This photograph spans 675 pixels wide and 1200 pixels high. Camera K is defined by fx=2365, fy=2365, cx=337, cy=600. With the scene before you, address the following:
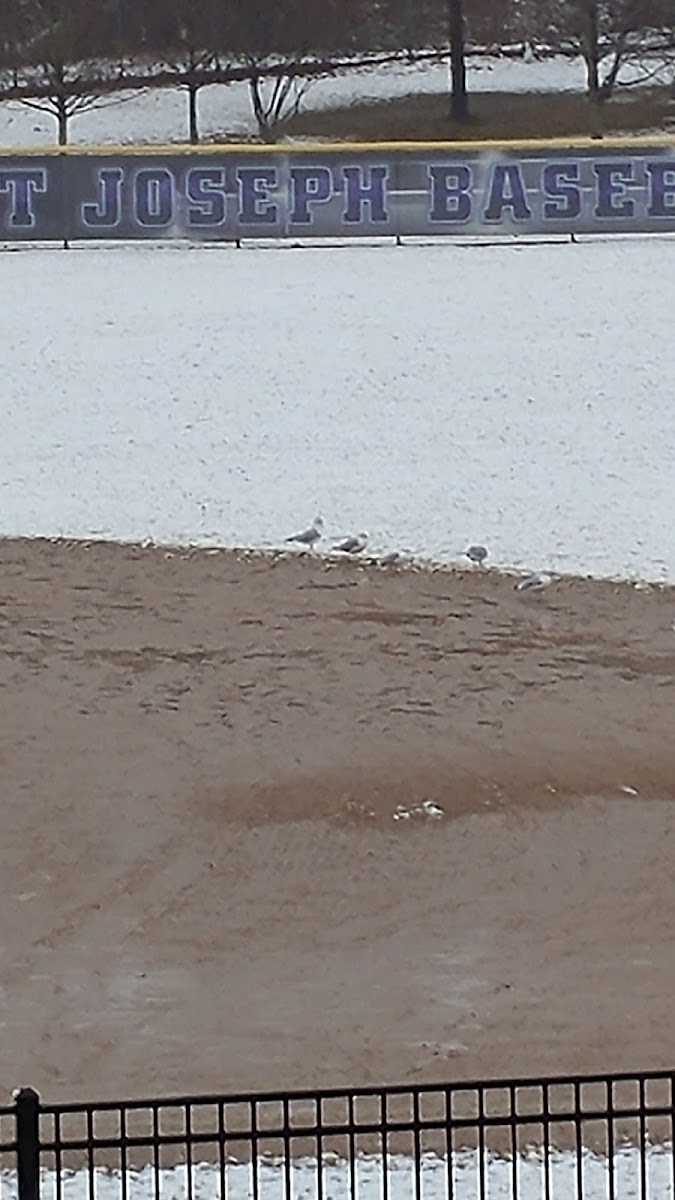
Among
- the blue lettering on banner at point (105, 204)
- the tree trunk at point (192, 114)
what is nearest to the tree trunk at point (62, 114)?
the tree trunk at point (192, 114)

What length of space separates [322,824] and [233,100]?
5101cm

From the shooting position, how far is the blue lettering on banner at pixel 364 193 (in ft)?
101

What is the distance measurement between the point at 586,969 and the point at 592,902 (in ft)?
3.62

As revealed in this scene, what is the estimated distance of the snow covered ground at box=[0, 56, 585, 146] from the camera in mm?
60344

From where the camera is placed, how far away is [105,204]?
31.3 metres

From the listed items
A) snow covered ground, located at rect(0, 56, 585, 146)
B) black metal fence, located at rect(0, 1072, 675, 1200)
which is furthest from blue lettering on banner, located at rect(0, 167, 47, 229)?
snow covered ground, located at rect(0, 56, 585, 146)

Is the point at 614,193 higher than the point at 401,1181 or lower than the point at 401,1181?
higher

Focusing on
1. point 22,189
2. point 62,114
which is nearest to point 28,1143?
point 22,189

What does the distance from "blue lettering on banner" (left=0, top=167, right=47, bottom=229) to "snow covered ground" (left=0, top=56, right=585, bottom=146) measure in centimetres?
2799

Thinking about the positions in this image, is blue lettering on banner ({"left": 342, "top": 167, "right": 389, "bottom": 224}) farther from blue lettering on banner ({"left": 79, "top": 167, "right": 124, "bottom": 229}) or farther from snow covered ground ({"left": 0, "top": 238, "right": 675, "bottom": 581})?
blue lettering on banner ({"left": 79, "top": 167, "right": 124, "bottom": 229})

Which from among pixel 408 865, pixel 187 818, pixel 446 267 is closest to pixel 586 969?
pixel 408 865

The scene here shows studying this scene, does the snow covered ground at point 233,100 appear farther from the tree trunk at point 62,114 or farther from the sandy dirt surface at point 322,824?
the sandy dirt surface at point 322,824

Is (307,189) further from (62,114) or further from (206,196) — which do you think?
(62,114)

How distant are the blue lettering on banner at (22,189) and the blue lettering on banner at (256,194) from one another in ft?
8.56
